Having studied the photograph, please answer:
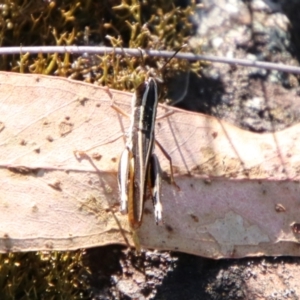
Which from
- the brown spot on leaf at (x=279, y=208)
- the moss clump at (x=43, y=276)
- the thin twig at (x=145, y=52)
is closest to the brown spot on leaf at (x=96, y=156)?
the moss clump at (x=43, y=276)

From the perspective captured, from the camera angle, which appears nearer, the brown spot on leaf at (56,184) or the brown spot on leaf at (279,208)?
the brown spot on leaf at (56,184)

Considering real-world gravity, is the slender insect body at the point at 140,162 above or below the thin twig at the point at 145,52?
below

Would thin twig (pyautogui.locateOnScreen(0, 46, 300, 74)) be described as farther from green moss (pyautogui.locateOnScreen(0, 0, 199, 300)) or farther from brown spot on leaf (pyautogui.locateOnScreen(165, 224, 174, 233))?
brown spot on leaf (pyautogui.locateOnScreen(165, 224, 174, 233))

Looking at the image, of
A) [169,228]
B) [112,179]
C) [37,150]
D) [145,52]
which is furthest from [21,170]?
[145,52]

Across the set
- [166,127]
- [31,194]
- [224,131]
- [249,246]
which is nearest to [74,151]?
[31,194]

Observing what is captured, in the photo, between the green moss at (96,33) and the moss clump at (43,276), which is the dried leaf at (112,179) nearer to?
the moss clump at (43,276)

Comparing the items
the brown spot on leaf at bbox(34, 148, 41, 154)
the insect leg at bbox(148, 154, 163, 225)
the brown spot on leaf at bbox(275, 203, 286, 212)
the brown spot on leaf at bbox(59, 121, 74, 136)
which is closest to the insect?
the insect leg at bbox(148, 154, 163, 225)

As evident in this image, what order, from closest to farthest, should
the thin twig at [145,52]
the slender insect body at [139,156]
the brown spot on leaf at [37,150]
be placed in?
the slender insect body at [139,156] < the brown spot on leaf at [37,150] < the thin twig at [145,52]
